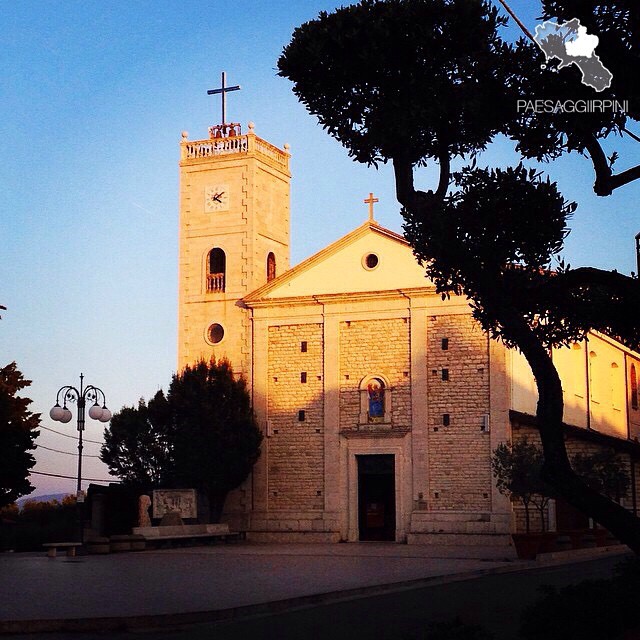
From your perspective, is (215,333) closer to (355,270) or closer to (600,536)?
(355,270)

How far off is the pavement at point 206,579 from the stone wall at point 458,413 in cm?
397

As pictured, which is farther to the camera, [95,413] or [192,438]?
[192,438]

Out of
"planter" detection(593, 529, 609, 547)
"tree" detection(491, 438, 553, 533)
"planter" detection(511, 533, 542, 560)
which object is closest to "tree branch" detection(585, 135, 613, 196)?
"planter" detection(511, 533, 542, 560)

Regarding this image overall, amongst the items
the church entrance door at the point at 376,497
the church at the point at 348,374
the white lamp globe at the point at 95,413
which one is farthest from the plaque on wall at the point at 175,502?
the church entrance door at the point at 376,497

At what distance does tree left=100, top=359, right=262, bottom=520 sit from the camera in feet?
132

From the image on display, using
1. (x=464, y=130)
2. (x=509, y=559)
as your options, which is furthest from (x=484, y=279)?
(x=509, y=559)

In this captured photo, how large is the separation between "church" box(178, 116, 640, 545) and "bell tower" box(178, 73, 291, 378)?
6cm

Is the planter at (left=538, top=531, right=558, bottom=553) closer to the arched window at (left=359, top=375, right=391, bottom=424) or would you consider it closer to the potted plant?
the potted plant

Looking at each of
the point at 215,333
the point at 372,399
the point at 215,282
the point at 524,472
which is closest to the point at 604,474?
the point at 524,472

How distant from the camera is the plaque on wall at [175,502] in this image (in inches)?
1517

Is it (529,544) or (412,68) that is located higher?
(412,68)

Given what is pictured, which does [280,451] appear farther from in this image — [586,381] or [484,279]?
[484,279]

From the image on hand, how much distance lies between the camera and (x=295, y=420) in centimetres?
4153

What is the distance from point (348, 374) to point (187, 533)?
827 cm
